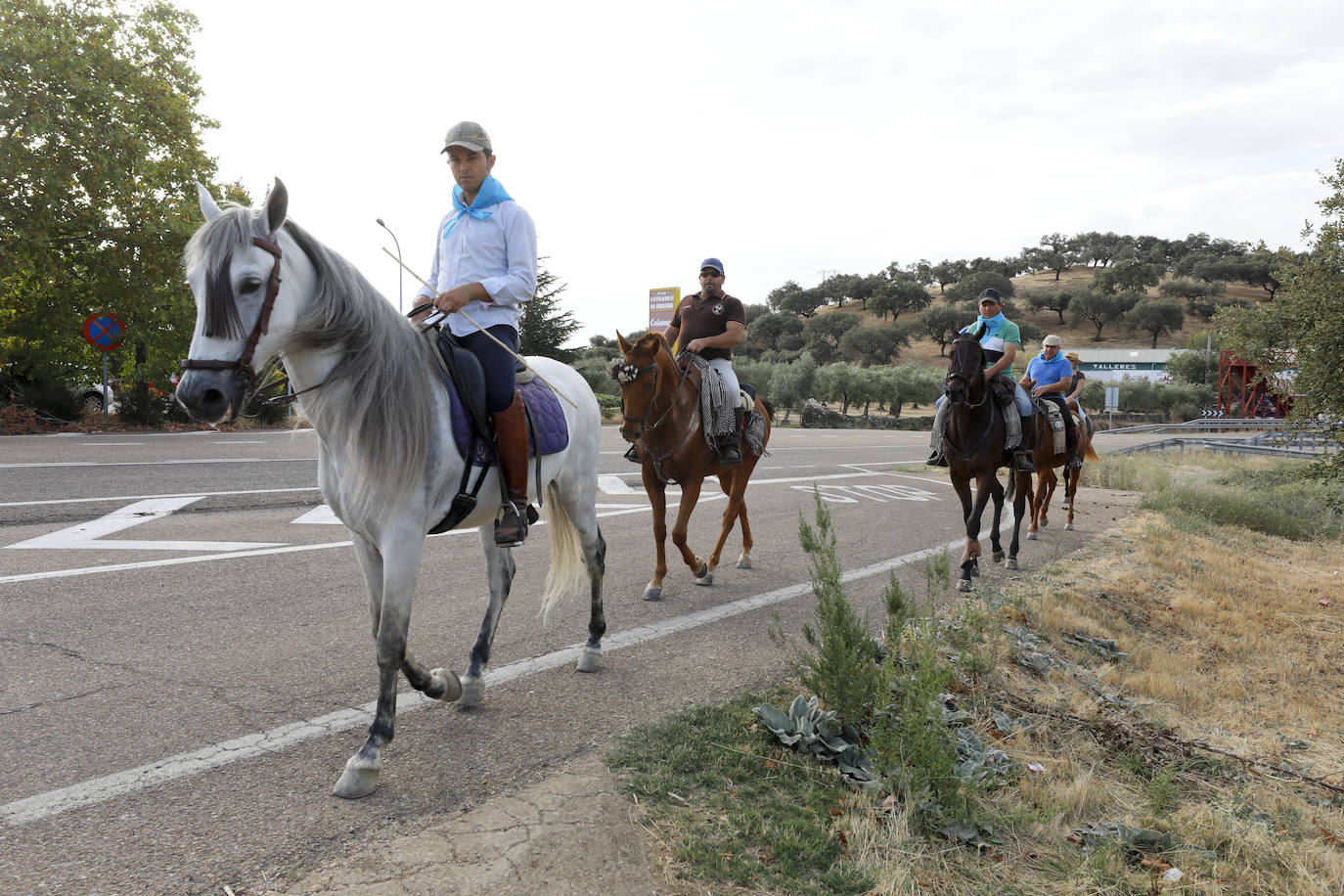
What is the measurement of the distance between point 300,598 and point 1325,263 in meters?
14.1

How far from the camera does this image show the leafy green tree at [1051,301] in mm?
108062

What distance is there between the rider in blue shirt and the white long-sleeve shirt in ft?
28.3

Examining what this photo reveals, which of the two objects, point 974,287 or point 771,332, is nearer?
point 771,332

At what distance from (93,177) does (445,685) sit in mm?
21904

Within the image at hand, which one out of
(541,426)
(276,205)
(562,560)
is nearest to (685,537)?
(562,560)

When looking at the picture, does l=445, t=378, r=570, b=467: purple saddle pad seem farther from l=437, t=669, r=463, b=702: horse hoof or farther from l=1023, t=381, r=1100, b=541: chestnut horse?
l=1023, t=381, r=1100, b=541: chestnut horse

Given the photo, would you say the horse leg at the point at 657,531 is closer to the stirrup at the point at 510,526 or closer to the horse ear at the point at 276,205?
the stirrup at the point at 510,526

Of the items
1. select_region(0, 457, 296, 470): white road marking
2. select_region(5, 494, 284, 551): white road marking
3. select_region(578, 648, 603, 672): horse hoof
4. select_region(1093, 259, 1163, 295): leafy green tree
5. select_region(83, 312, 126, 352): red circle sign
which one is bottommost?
select_region(578, 648, 603, 672): horse hoof

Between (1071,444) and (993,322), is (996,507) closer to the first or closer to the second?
(993,322)

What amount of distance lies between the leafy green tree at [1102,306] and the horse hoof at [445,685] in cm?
11333

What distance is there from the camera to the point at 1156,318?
96.6m

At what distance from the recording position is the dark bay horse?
25.3 feet

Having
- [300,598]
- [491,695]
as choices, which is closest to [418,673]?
[491,695]

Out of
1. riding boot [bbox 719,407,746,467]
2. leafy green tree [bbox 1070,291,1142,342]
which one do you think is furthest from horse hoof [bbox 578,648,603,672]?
leafy green tree [bbox 1070,291,1142,342]
